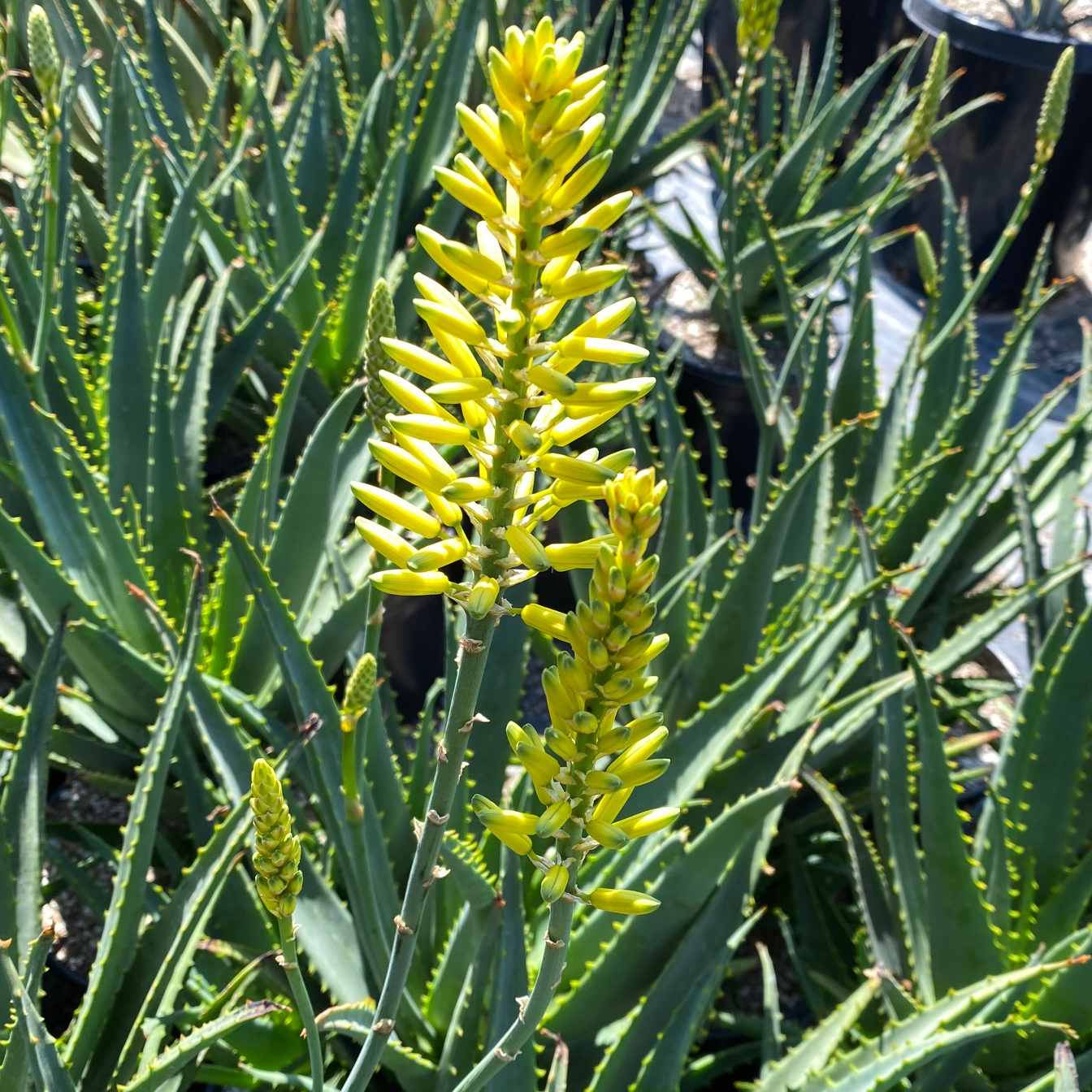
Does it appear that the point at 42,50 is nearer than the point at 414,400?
No

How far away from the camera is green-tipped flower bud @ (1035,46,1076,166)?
4.06 feet

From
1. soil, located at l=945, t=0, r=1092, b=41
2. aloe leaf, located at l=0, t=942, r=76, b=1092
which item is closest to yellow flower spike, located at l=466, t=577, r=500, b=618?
aloe leaf, located at l=0, t=942, r=76, b=1092

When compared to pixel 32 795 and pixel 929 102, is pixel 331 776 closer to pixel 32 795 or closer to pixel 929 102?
pixel 32 795

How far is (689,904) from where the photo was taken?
93 cm

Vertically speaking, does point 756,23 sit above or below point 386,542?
above

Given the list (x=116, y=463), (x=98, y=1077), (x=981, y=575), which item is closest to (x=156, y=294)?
(x=116, y=463)

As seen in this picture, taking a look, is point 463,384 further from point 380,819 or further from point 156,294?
point 156,294

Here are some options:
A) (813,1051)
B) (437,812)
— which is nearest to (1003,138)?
(813,1051)

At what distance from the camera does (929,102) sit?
4.49 ft

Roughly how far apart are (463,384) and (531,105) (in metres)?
0.10

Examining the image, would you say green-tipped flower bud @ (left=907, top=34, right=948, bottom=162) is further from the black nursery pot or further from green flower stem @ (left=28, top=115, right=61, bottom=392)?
the black nursery pot

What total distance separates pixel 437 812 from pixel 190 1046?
0.30 metres

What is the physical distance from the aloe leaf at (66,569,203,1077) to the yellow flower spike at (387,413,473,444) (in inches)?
16.5

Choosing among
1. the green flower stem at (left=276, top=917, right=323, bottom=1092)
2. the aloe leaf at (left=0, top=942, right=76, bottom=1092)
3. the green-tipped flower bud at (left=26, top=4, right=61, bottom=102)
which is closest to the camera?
the green flower stem at (left=276, top=917, right=323, bottom=1092)
